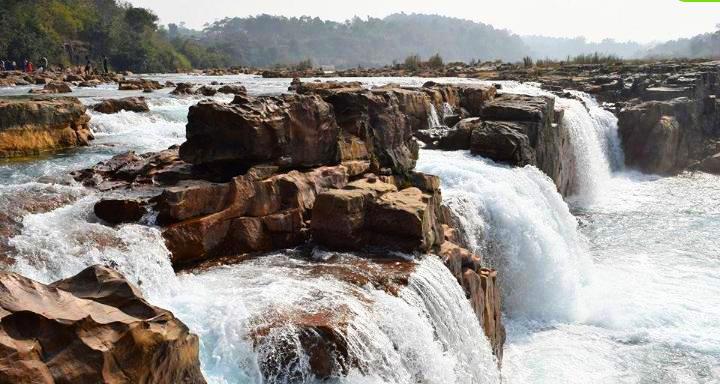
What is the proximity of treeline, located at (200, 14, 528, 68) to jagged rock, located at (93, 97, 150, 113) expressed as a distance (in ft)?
394

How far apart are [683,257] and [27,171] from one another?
12.6 metres

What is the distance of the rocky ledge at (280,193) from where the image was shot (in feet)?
22.4

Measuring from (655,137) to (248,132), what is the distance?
17325mm

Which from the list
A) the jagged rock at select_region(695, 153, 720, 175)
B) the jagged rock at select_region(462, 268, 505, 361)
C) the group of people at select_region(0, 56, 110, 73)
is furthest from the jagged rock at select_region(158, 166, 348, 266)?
the group of people at select_region(0, 56, 110, 73)

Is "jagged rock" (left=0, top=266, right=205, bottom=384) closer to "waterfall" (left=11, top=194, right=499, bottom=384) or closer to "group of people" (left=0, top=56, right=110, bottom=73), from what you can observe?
"waterfall" (left=11, top=194, right=499, bottom=384)

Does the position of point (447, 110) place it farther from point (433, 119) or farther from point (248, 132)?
point (248, 132)

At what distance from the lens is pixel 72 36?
5075 cm

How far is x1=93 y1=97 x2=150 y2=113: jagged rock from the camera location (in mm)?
14328

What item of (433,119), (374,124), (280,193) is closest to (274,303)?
(280,193)

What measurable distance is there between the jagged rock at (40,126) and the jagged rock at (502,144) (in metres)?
8.05

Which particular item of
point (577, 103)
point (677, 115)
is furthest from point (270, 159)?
point (677, 115)

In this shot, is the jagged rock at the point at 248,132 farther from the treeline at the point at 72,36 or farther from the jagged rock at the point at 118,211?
the treeline at the point at 72,36

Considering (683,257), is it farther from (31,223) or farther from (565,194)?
(31,223)

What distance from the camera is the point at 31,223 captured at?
618 centimetres
